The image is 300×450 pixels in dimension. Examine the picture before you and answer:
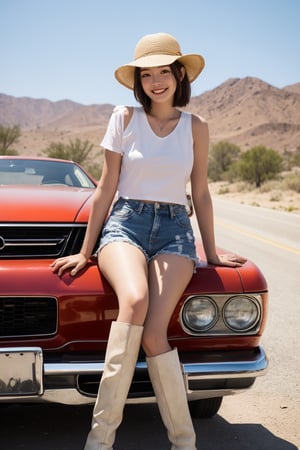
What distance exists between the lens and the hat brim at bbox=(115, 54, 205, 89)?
3375 millimetres

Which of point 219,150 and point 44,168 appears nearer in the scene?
point 44,168

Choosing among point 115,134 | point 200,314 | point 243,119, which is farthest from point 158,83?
point 243,119

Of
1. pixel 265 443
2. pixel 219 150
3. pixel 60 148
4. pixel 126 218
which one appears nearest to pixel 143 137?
pixel 126 218

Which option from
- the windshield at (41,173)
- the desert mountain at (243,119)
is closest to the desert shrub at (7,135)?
the desert mountain at (243,119)

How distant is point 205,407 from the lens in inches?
141

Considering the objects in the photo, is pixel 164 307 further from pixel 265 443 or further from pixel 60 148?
pixel 60 148

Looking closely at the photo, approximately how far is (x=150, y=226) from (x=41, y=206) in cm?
64

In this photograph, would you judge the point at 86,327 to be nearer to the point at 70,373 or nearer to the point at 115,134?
the point at 70,373

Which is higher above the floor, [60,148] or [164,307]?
[164,307]

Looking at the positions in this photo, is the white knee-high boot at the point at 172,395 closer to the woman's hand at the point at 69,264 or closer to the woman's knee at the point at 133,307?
the woman's knee at the point at 133,307

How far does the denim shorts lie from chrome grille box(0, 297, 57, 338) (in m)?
0.41

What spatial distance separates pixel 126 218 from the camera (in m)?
3.27

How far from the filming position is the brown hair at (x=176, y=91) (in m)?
3.51

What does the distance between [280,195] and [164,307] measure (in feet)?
94.3
